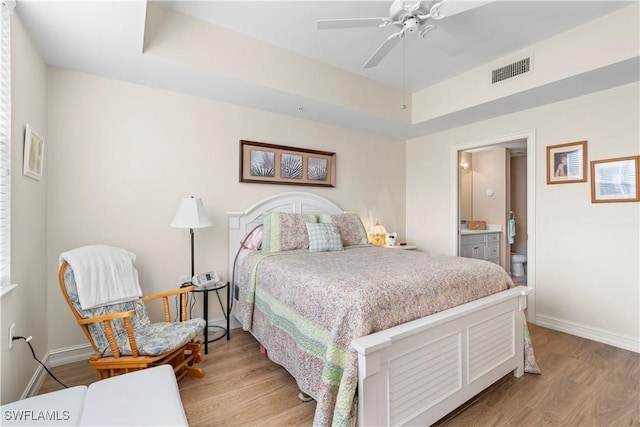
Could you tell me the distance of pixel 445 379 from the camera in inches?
67.8

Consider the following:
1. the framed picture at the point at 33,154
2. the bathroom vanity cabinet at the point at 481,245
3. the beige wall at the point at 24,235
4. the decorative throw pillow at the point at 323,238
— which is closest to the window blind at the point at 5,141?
the beige wall at the point at 24,235

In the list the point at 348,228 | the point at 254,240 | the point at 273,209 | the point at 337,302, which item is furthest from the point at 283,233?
the point at 337,302

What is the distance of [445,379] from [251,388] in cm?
129

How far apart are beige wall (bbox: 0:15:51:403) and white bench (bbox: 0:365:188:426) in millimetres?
580

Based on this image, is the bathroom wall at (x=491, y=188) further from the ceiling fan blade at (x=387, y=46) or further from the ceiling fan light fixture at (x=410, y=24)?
the ceiling fan light fixture at (x=410, y=24)

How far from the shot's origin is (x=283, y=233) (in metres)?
2.97

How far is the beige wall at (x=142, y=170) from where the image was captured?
7.93 ft

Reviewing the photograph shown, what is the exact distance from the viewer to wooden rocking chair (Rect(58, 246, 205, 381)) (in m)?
1.79

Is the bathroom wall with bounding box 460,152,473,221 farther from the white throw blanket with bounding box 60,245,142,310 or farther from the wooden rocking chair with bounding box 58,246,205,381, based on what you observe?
the white throw blanket with bounding box 60,245,142,310

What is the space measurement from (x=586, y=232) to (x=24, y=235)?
4.69 metres

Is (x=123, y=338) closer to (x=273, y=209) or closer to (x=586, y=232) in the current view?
(x=273, y=209)

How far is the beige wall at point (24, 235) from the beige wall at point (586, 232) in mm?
4383

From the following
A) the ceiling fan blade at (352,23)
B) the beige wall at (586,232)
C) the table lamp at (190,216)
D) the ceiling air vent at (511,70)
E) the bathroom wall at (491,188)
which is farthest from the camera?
the bathroom wall at (491,188)

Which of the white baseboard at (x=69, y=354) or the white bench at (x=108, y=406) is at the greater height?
the white bench at (x=108, y=406)
